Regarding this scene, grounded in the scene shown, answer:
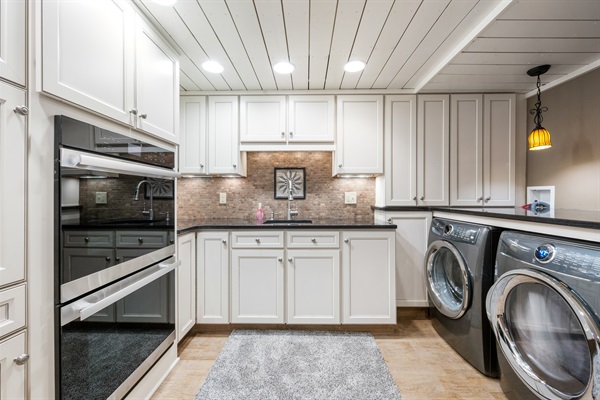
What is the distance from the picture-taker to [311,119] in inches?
103

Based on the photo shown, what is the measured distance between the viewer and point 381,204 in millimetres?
2697

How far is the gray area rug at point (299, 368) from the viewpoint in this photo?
5.26 feet

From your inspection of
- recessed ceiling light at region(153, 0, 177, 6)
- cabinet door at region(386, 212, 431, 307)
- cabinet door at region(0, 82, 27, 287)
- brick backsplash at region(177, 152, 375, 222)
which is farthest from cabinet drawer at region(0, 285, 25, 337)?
cabinet door at region(386, 212, 431, 307)

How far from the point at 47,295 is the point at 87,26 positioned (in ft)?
3.41

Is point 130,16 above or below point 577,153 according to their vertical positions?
above

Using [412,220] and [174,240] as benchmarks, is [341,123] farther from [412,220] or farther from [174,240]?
[174,240]

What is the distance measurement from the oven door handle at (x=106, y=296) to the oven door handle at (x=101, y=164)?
520 millimetres

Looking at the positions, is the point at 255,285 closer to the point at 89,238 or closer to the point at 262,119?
the point at 89,238

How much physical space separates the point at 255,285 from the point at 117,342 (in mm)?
1138

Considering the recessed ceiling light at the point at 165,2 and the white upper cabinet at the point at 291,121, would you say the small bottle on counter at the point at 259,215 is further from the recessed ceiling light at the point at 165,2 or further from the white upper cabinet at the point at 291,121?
the recessed ceiling light at the point at 165,2

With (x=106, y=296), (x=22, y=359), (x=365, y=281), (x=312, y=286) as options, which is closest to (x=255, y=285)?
(x=312, y=286)

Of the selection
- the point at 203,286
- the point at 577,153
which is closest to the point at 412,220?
the point at 577,153

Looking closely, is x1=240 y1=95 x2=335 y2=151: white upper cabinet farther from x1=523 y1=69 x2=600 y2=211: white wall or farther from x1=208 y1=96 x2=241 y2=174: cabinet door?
x1=523 y1=69 x2=600 y2=211: white wall

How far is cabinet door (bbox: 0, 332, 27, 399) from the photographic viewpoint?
808 millimetres
